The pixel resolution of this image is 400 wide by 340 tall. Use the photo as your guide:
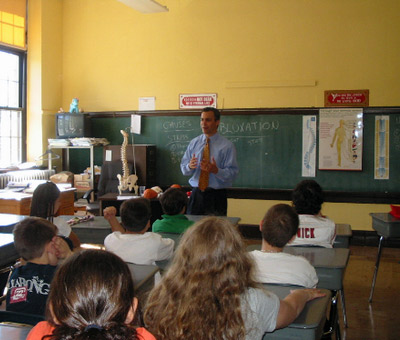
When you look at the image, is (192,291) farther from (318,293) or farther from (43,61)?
(43,61)

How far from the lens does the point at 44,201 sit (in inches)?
110

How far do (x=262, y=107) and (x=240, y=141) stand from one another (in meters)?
0.55

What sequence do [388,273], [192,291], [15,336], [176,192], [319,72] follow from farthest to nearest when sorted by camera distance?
[319,72] → [388,273] → [176,192] → [15,336] → [192,291]

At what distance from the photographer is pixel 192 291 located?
1232 mm

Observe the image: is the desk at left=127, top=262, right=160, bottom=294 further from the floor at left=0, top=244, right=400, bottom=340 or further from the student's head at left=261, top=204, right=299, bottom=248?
the floor at left=0, top=244, right=400, bottom=340

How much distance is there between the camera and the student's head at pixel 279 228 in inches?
81.1

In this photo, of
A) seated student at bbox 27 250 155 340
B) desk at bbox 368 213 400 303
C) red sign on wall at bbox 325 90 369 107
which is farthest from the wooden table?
seated student at bbox 27 250 155 340

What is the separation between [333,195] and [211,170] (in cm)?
264

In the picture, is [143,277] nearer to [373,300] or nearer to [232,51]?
[373,300]

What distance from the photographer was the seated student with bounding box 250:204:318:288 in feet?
6.20

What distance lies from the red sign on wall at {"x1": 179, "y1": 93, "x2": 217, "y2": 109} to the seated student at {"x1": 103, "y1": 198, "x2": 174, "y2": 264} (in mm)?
4019

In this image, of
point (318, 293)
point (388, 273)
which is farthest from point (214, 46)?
point (318, 293)

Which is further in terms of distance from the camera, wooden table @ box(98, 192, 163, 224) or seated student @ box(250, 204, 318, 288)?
wooden table @ box(98, 192, 163, 224)

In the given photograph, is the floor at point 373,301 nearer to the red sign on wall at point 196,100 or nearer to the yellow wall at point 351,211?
the yellow wall at point 351,211
